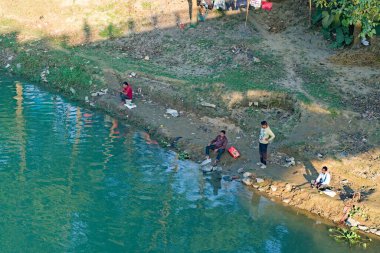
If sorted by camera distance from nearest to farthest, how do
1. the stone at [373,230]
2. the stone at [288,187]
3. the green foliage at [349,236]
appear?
the green foliage at [349,236] → the stone at [373,230] → the stone at [288,187]

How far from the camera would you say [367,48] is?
70.3 ft

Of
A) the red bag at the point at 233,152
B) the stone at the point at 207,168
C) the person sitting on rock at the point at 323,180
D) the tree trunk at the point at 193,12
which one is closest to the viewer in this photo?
the person sitting on rock at the point at 323,180

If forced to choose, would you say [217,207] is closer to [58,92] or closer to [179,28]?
[58,92]

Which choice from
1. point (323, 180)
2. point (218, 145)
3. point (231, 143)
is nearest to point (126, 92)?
point (231, 143)

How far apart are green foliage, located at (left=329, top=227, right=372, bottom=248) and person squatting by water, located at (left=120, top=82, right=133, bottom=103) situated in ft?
34.5

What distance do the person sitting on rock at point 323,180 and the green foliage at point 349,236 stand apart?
167 centimetres

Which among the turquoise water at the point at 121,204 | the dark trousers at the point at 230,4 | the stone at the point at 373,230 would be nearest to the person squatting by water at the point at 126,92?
the turquoise water at the point at 121,204

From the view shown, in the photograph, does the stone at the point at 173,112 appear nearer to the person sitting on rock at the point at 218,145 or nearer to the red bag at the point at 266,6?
the person sitting on rock at the point at 218,145

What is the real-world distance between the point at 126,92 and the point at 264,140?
7.27 m

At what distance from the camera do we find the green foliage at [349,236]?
13.1 meters

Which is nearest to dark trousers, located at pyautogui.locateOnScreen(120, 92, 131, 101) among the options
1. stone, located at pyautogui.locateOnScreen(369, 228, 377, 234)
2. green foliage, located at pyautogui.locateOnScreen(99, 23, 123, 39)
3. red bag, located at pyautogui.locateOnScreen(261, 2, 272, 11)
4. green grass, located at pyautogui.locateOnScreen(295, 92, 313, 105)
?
green foliage, located at pyautogui.locateOnScreen(99, 23, 123, 39)

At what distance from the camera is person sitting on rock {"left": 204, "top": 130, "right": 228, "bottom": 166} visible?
16.5 meters

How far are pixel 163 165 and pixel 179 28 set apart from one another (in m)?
11.6

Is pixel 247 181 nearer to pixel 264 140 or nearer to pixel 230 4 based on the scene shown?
pixel 264 140
